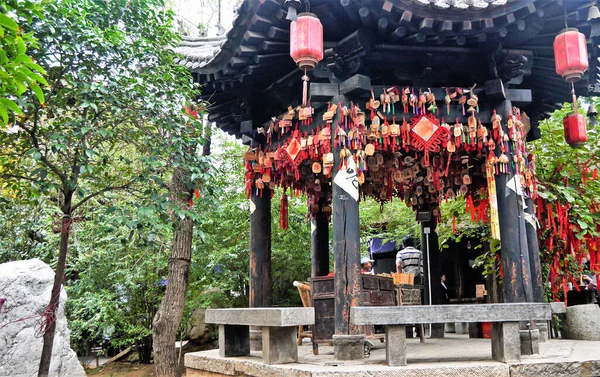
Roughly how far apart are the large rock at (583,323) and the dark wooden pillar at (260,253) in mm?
4574

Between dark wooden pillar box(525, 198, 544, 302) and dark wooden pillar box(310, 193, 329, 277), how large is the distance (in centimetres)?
314

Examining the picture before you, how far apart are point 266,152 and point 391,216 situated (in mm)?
8042

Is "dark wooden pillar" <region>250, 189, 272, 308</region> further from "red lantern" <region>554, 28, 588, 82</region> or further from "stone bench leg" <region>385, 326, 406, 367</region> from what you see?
"red lantern" <region>554, 28, 588, 82</region>

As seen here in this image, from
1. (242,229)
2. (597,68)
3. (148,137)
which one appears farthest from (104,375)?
(597,68)

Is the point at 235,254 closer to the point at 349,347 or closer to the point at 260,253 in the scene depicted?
the point at 260,253

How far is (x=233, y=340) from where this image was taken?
228 inches

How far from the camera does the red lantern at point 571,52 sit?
17.6ft

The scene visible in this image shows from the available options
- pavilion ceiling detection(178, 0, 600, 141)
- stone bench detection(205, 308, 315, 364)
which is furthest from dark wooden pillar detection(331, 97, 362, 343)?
pavilion ceiling detection(178, 0, 600, 141)

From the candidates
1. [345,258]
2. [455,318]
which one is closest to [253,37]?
[345,258]

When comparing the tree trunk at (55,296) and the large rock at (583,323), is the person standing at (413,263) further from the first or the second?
the tree trunk at (55,296)

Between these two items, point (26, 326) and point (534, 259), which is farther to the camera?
point (26, 326)

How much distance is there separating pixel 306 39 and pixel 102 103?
7.21 feet

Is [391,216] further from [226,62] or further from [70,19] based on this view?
[70,19]

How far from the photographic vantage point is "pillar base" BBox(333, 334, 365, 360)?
5.06 metres
